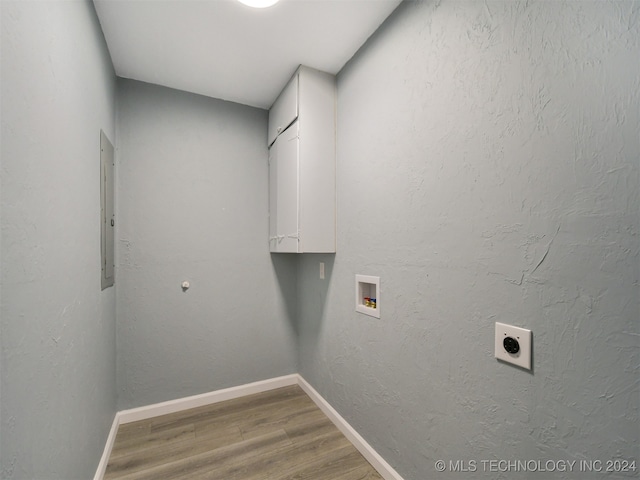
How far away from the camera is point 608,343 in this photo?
738 millimetres

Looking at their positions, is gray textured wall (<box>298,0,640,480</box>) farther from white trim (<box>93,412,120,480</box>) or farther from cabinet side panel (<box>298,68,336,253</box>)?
white trim (<box>93,412,120,480</box>)

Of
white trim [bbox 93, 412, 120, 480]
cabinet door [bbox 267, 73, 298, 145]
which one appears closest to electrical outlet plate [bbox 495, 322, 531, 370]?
cabinet door [bbox 267, 73, 298, 145]

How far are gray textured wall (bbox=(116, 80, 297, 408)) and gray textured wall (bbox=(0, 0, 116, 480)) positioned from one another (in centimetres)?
60

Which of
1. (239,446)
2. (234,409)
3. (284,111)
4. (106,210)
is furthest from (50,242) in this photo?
(234,409)

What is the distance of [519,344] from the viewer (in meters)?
0.93

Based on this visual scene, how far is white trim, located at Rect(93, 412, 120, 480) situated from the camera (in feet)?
4.87

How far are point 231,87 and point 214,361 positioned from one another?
215 cm

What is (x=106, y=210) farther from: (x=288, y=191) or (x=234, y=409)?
(x=234, y=409)

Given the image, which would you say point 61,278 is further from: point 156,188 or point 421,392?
point 421,392

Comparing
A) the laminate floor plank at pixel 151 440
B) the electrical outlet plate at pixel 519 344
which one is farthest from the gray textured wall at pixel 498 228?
the laminate floor plank at pixel 151 440

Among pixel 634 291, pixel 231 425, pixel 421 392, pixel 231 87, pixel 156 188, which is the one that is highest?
pixel 231 87

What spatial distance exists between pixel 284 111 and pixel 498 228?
5.66ft

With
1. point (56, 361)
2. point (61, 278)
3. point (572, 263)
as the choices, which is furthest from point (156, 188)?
point (572, 263)

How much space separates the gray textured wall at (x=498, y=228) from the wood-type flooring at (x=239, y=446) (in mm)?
285
